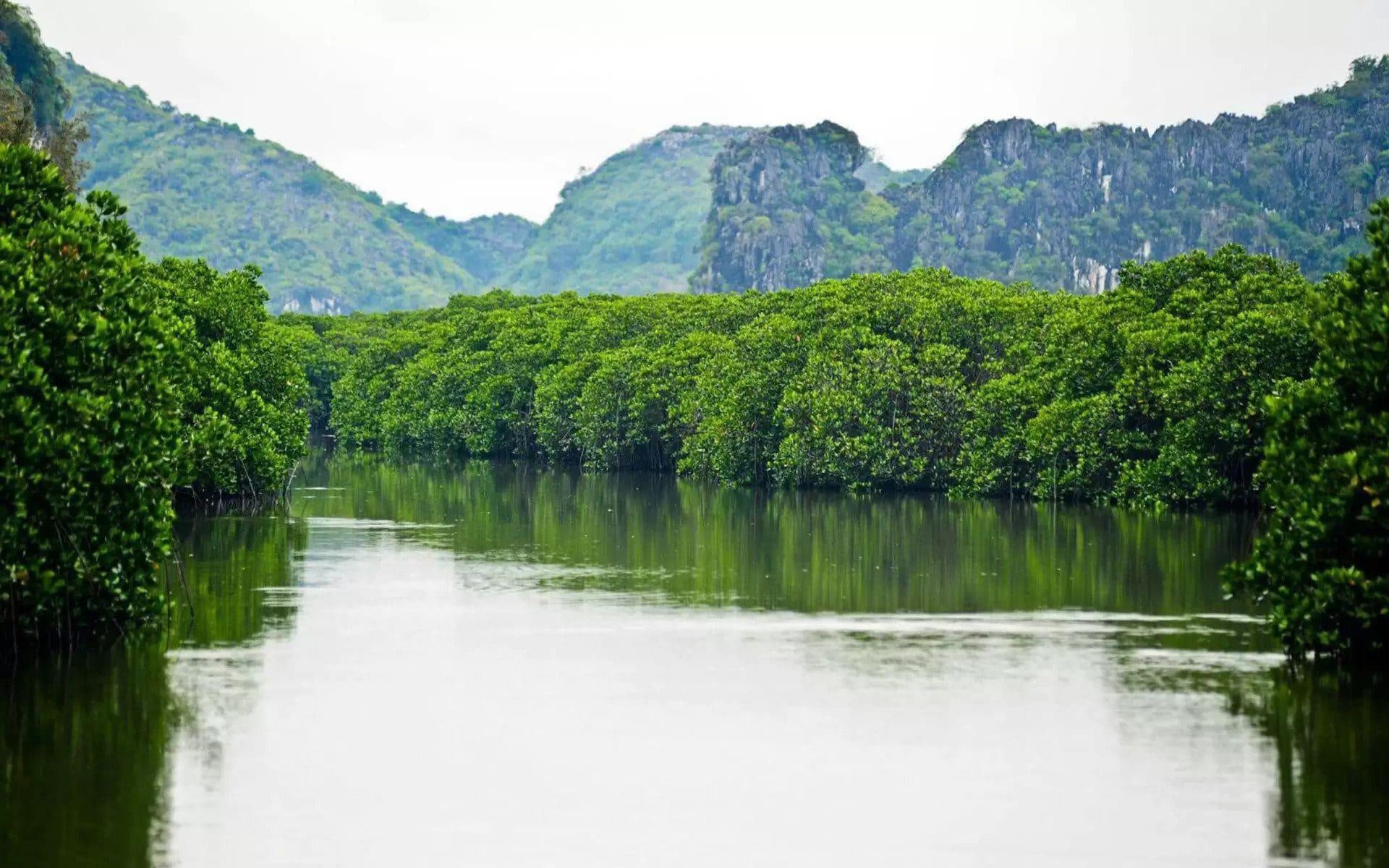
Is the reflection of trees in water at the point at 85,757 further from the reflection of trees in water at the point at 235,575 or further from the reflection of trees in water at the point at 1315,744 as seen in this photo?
the reflection of trees in water at the point at 1315,744

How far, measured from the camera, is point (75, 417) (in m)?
19.1

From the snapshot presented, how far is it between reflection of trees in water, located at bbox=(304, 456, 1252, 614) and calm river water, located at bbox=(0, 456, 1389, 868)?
0.23 metres

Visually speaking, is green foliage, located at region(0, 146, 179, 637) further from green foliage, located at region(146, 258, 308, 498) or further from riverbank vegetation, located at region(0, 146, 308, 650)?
green foliage, located at region(146, 258, 308, 498)

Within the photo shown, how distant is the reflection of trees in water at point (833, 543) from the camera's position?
89.7 feet

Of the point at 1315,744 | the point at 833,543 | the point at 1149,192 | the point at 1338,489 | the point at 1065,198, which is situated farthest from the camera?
the point at 1065,198

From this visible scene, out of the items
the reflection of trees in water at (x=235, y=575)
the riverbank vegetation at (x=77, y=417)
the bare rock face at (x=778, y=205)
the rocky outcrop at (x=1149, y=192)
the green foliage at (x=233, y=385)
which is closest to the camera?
the riverbank vegetation at (x=77, y=417)

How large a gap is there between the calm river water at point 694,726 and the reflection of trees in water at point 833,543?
9.0 inches

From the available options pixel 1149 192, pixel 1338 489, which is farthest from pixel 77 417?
pixel 1149 192

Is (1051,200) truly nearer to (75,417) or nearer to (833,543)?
(833,543)

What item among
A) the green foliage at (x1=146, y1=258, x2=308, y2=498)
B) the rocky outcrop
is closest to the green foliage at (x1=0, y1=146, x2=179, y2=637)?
the green foliage at (x1=146, y1=258, x2=308, y2=498)

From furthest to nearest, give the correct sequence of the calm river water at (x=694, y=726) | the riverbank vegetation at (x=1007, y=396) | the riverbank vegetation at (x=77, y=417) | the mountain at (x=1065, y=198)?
the mountain at (x=1065, y=198) < the riverbank vegetation at (x=1007, y=396) < the riverbank vegetation at (x=77, y=417) < the calm river water at (x=694, y=726)

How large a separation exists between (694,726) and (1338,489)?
7.97 meters

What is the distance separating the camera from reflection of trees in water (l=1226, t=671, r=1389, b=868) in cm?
1261

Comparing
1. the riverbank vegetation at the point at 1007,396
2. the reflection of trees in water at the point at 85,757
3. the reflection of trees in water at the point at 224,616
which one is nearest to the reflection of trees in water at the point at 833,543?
the riverbank vegetation at the point at 1007,396
